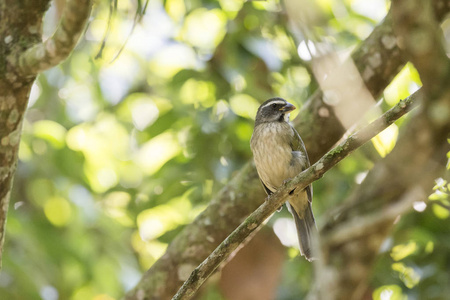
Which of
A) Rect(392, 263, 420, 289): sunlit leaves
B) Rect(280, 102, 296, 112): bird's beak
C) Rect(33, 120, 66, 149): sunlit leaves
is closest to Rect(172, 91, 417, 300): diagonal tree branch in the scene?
Rect(392, 263, 420, 289): sunlit leaves

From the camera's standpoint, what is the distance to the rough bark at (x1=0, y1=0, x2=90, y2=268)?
3.88 metres

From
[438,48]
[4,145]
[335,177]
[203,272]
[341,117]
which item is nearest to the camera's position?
[438,48]

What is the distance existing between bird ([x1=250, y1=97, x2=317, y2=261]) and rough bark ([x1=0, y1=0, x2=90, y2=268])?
1.91 metres

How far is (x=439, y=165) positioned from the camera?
8.38 feet

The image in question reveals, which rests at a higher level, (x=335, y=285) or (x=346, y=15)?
(x=335, y=285)

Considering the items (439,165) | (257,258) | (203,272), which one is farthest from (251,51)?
(439,165)

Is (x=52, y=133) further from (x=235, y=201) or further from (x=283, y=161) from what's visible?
(x=283, y=161)

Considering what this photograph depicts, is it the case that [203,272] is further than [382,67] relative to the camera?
No

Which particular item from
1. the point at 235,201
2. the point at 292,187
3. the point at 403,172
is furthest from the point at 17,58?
the point at 403,172

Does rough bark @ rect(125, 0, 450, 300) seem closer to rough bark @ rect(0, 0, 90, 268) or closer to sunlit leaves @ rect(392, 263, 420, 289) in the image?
sunlit leaves @ rect(392, 263, 420, 289)

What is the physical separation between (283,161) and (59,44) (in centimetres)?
224

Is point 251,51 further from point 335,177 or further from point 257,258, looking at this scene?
point 257,258

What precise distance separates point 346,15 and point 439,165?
413 cm

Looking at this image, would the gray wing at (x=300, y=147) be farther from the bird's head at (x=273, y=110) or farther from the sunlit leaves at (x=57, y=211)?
the sunlit leaves at (x=57, y=211)
